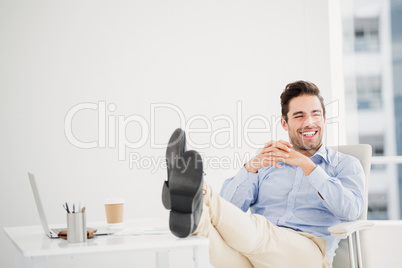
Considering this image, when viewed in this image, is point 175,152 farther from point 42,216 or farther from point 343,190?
point 343,190

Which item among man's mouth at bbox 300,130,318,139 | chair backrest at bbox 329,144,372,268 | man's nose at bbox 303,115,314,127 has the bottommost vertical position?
chair backrest at bbox 329,144,372,268

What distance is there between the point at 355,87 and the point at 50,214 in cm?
244

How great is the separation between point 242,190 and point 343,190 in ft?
1.85

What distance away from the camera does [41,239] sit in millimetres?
1700

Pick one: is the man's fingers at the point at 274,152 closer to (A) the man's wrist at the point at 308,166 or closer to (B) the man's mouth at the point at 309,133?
(A) the man's wrist at the point at 308,166

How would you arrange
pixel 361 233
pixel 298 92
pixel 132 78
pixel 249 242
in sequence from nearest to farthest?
pixel 249 242 → pixel 361 233 → pixel 298 92 → pixel 132 78

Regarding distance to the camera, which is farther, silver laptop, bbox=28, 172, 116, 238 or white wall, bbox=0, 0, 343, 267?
white wall, bbox=0, 0, 343, 267

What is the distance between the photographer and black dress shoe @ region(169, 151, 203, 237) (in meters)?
1.56

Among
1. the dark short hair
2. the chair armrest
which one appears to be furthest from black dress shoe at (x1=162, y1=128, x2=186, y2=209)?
the dark short hair

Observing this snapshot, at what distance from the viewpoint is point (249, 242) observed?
1951 mm

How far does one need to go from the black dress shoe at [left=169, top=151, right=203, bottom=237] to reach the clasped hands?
91cm

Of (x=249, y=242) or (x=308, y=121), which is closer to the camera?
(x=249, y=242)

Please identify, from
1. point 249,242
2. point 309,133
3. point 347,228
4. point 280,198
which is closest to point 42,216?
point 249,242

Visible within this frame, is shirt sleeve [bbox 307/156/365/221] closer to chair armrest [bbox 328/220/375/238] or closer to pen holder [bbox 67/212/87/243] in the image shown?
chair armrest [bbox 328/220/375/238]
